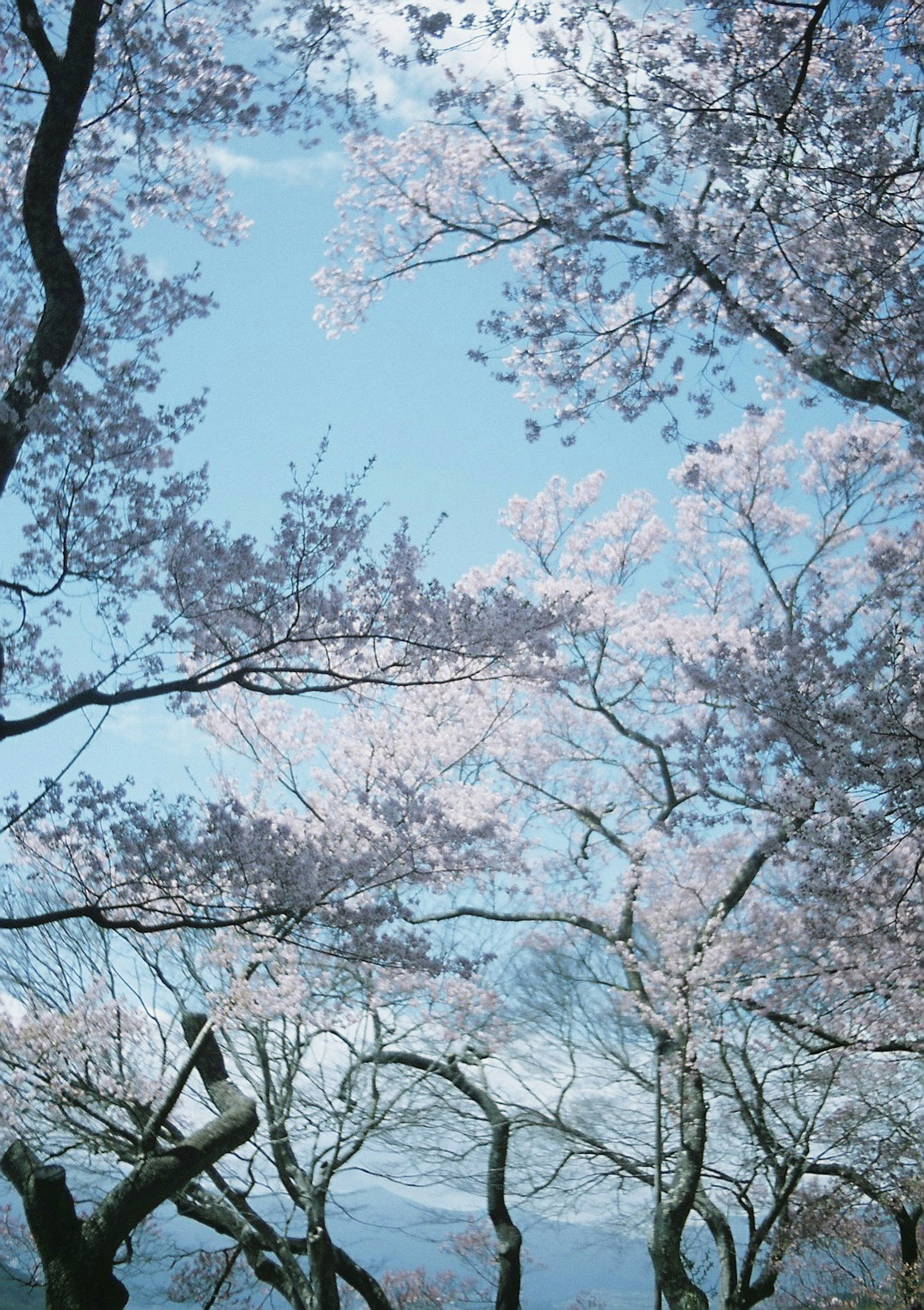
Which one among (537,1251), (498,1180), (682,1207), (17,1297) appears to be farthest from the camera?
(537,1251)

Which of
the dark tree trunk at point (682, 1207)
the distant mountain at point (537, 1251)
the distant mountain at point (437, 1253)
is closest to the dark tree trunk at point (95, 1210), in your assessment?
the distant mountain at point (437, 1253)

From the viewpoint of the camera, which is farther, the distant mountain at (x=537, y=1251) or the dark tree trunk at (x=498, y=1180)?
the distant mountain at (x=537, y=1251)

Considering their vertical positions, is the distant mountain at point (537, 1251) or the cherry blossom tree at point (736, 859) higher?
the cherry blossom tree at point (736, 859)

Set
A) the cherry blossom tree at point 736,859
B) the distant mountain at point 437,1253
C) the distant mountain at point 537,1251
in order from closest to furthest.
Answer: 1. the cherry blossom tree at point 736,859
2. the distant mountain at point 437,1253
3. the distant mountain at point 537,1251

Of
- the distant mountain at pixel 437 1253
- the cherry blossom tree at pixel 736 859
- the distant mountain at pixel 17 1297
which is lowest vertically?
the distant mountain at pixel 17 1297

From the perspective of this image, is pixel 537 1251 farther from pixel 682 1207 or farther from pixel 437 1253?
pixel 682 1207

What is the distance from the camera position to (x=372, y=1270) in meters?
11.7

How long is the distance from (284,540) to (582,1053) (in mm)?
8121

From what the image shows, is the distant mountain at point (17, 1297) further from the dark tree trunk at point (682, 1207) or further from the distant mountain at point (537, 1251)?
the dark tree trunk at point (682, 1207)

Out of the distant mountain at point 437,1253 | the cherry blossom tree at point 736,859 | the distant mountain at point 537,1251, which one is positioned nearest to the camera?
the cherry blossom tree at point 736,859

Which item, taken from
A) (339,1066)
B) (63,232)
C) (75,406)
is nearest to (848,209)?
(75,406)

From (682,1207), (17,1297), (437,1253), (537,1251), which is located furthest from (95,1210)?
(537,1251)

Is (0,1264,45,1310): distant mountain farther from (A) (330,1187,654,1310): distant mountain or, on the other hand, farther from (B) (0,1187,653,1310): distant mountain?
(A) (330,1187,654,1310): distant mountain

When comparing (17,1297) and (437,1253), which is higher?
(437,1253)
